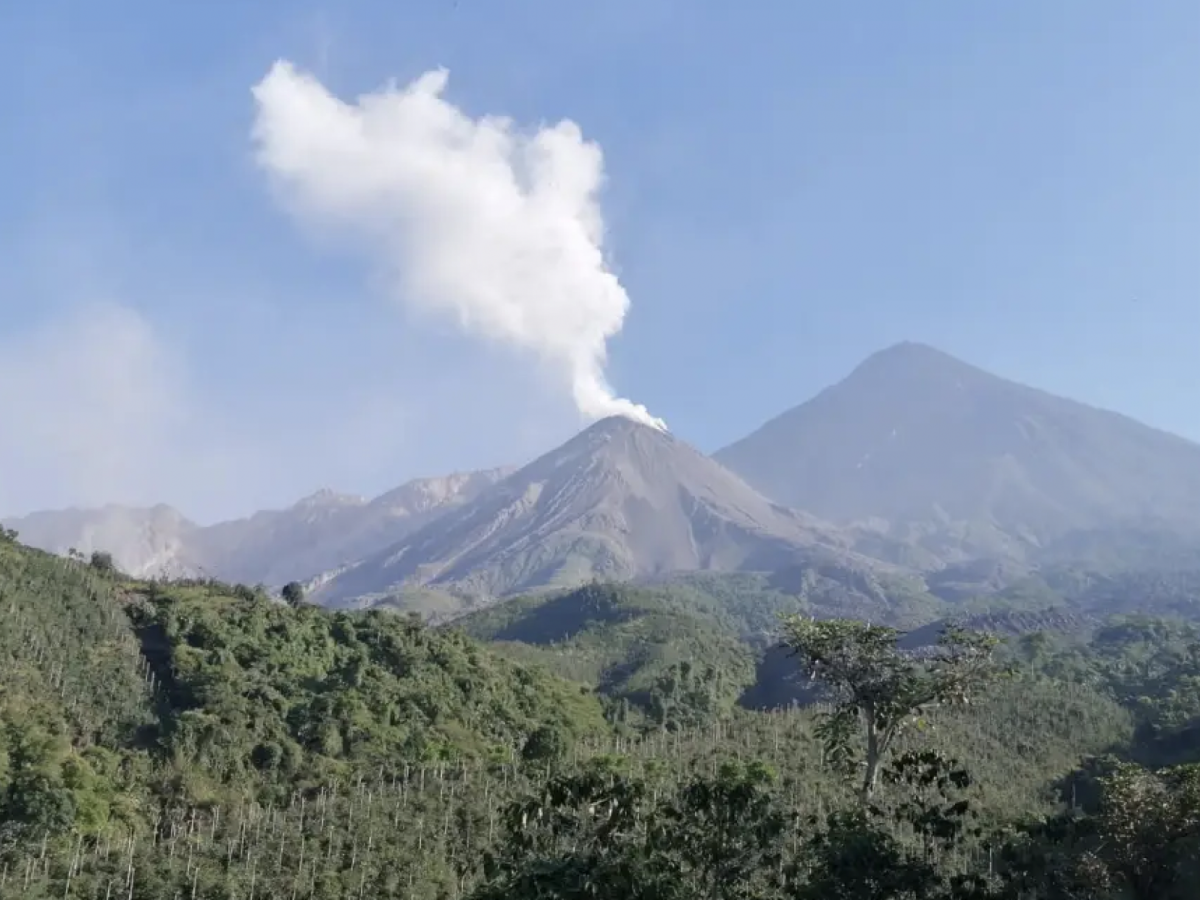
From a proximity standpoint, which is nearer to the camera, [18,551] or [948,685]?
[948,685]

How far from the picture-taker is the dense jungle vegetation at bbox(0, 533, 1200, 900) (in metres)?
19.1

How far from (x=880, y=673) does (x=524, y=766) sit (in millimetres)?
47271

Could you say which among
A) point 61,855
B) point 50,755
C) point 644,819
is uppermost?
point 644,819

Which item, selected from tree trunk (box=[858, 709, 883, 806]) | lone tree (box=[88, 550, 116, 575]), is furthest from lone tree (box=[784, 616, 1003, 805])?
lone tree (box=[88, 550, 116, 575])

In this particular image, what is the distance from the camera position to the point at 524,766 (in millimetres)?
63344

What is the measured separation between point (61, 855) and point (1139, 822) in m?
48.1

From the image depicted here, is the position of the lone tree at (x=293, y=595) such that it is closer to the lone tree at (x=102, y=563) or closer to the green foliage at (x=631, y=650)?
the lone tree at (x=102, y=563)

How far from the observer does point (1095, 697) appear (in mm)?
101812

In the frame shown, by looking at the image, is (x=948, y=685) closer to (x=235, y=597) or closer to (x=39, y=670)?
(x=39, y=670)

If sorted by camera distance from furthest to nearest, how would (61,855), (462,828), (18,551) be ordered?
(18,551) → (462,828) → (61,855)

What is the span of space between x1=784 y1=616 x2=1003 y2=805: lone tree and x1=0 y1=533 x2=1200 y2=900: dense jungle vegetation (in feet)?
0.22

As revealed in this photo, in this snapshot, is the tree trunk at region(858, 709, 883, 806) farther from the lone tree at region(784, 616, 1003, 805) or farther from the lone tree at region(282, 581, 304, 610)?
the lone tree at region(282, 581, 304, 610)

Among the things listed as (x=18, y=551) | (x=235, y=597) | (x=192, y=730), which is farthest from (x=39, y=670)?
(x=235, y=597)

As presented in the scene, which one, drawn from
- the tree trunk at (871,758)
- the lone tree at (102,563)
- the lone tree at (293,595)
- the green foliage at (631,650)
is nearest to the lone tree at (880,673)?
the tree trunk at (871,758)
